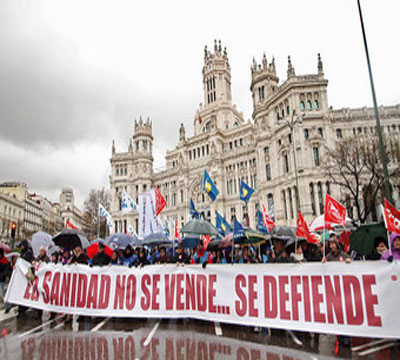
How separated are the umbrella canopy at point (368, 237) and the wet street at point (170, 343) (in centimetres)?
221

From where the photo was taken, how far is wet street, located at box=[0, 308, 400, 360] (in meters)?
5.62

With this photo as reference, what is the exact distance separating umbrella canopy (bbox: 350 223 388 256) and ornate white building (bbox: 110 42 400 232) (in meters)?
12.4

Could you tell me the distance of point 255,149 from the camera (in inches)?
1996

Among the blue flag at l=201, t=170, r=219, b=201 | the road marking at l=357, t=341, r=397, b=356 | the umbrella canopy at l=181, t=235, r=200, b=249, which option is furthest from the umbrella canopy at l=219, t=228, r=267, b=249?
the road marking at l=357, t=341, r=397, b=356

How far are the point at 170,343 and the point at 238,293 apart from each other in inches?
75.7

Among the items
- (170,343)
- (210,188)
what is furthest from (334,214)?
(170,343)

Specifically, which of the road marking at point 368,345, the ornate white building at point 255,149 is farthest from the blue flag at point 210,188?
the ornate white building at point 255,149

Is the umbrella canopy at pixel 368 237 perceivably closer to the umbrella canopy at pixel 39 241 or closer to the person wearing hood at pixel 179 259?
the person wearing hood at pixel 179 259

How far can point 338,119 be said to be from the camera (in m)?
40.7

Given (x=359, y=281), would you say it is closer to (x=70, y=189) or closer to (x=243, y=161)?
(x=243, y=161)

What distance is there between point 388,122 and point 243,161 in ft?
78.0

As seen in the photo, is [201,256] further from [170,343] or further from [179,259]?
[170,343]

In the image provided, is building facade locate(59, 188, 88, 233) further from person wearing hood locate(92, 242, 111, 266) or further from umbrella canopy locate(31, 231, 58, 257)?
person wearing hood locate(92, 242, 111, 266)

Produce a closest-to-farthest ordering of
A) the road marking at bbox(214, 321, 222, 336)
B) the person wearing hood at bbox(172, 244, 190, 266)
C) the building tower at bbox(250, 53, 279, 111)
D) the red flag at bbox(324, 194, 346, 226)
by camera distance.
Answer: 1. the road marking at bbox(214, 321, 222, 336)
2. the person wearing hood at bbox(172, 244, 190, 266)
3. the red flag at bbox(324, 194, 346, 226)
4. the building tower at bbox(250, 53, 279, 111)
